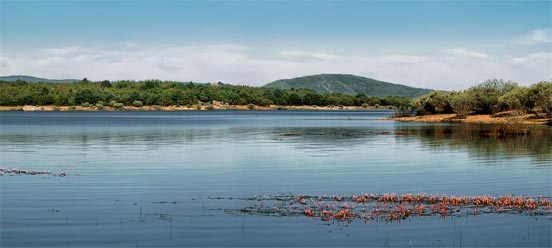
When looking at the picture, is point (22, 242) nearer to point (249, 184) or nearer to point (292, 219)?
point (292, 219)

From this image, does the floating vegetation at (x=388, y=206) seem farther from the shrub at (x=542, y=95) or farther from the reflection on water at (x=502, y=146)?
the shrub at (x=542, y=95)

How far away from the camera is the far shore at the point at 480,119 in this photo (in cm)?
9250

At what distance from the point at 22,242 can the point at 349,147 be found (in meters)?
36.8

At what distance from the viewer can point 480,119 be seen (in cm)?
10662

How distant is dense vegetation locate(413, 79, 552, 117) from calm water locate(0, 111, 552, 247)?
145 ft

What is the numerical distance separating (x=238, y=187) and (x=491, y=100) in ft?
292

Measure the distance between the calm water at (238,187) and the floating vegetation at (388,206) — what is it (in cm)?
82

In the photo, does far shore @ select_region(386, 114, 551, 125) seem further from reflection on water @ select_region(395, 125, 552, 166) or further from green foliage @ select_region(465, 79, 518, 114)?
reflection on water @ select_region(395, 125, 552, 166)

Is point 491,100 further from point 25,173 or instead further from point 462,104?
point 25,173

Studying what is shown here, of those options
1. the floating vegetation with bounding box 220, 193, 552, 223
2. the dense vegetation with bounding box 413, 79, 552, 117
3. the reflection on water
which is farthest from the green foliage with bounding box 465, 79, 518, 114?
the floating vegetation with bounding box 220, 193, 552, 223

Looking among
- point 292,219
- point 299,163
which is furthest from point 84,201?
point 299,163

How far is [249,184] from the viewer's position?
29672 mm

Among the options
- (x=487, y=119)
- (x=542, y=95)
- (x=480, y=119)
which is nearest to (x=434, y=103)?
(x=480, y=119)

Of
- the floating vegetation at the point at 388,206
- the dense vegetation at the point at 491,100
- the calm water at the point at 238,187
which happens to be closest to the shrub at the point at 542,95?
the dense vegetation at the point at 491,100
